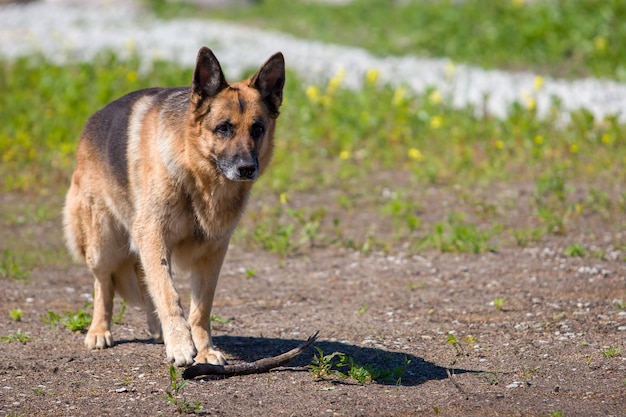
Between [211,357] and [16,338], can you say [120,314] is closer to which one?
[16,338]

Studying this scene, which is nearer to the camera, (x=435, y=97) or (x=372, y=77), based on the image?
(x=435, y=97)

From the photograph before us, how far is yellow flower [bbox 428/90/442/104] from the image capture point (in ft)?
39.0

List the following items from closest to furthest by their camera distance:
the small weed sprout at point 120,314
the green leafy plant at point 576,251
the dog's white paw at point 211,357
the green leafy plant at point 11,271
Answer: the dog's white paw at point 211,357 < the small weed sprout at point 120,314 < the green leafy plant at point 11,271 < the green leafy plant at point 576,251

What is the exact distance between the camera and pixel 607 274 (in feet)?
23.7

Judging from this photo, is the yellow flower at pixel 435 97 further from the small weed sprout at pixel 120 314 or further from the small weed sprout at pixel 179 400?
the small weed sprout at pixel 179 400

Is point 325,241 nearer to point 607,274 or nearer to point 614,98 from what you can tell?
point 607,274

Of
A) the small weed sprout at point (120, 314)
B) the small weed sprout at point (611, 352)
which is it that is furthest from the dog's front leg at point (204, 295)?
the small weed sprout at point (611, 352)

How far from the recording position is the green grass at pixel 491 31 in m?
14.1

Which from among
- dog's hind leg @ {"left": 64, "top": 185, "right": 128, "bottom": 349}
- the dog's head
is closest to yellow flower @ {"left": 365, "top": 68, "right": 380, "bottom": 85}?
dog's hind leg @ {"left": 64, "top": 185, "right": 128, "bottom": 349}

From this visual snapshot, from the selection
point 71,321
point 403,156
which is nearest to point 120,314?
point 71,321

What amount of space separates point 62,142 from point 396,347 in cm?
671

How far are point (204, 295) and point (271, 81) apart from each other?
140 centimetres

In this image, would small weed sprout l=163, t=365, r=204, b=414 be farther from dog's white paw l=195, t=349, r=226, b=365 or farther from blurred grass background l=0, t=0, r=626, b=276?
blurred grass background l=0, t=0, r=626, b=276

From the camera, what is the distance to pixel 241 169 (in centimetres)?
527
